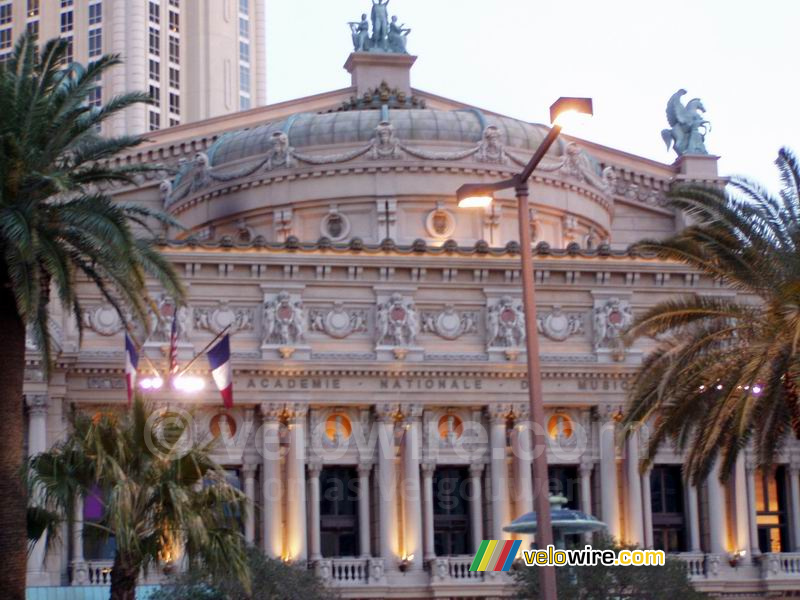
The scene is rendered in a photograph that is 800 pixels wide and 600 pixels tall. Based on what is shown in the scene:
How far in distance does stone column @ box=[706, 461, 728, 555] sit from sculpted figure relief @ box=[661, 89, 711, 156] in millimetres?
18538

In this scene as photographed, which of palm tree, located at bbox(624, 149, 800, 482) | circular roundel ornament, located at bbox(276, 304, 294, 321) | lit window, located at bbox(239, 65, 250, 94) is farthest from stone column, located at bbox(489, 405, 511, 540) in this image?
lit window, located at bbox(239, 65, 250, 94)

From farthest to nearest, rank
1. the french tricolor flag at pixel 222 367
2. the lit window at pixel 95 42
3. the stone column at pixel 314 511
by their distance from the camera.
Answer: the lit window at pixel 95 42, the stone column at pixel 314 511, the french tricolor flag at pixel 222 367

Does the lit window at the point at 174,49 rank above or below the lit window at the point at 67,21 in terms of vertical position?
below

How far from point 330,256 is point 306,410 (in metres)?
5.61

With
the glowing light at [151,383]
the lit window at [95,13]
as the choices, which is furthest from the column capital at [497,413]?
the lit window at [95,13]

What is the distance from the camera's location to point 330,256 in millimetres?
63250

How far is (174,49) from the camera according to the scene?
162 metres

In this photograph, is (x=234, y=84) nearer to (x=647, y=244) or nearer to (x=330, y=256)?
(x=330, y=256)

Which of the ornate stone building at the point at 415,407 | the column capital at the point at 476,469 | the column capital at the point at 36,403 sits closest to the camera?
the column capital at the point at 36,403

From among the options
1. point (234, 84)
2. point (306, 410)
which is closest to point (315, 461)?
point (306, 410)

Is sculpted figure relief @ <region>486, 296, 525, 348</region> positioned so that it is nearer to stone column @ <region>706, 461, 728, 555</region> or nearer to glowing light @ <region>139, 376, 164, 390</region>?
stone column @ <region>706, 461, 728, 555</region>

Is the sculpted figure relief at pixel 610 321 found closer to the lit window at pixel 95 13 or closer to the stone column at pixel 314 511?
the stone column at pixel 314 511

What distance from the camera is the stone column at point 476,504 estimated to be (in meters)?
63.1

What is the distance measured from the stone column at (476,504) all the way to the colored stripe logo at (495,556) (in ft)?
6.86
